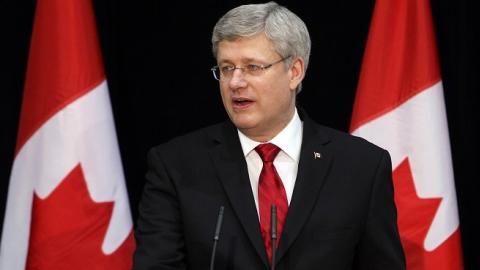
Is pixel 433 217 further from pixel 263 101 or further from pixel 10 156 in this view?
pixel 10 156

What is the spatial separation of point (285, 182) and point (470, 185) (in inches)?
62.1

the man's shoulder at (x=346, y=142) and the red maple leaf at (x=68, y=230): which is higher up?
the man's shoulder at (x=346, y=142)

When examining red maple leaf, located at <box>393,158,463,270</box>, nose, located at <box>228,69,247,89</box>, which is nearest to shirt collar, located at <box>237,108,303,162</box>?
nose, located at <box>228,69,247,89</box>

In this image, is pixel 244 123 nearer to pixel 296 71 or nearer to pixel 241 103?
pixel 241 103

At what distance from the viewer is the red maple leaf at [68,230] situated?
3.21 m

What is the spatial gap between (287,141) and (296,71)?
0.69 feet

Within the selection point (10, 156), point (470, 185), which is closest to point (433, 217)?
point (470, 185)

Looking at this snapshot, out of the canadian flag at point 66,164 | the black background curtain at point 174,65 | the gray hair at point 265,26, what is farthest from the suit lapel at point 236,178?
the black background curtain at point 174,65

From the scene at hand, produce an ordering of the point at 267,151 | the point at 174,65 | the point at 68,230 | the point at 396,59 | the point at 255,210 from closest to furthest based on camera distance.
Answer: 1. the point at 255,210
2. the point at 267,151
3. the point at 68,230
4. the point at 396,59
5. the point at 174,65

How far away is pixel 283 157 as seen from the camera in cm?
230

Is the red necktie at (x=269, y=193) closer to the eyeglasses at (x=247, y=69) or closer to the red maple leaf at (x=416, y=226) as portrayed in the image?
the eyeglasses at (x=247, y=69)

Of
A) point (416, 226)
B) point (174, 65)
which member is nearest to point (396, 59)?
point (416, 226)

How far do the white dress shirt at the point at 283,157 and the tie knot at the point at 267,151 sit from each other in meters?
0.02

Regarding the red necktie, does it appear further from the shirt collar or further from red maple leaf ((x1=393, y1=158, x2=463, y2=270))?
red maple leaf ((x1=393, y1=158, x2=463, y2=270))
